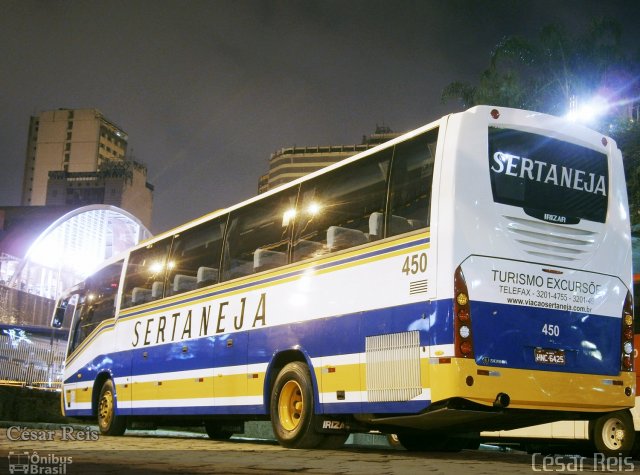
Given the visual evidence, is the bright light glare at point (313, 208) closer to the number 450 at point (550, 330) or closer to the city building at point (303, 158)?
the number 450 at point (550, 330)

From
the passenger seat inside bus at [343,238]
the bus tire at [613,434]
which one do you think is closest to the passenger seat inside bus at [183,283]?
the passenger seat inside bus at [343,238]

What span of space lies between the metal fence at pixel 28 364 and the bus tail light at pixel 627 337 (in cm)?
3021

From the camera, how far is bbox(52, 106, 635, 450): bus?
29.4ft

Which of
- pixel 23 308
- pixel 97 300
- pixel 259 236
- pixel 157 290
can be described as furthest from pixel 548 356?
pixel 23 308

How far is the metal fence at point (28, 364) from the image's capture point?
3641cm

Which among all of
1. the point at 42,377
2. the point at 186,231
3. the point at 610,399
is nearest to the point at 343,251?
the point at 610,399

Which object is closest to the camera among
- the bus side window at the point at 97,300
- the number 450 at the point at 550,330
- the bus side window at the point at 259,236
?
the number 450 at the point at 550,330

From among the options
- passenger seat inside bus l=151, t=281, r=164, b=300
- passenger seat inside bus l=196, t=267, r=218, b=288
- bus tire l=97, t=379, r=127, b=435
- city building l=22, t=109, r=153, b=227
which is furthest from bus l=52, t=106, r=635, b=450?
city building l=22, t=109, r=153, b=227

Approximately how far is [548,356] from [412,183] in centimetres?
244

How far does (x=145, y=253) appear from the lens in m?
16.2

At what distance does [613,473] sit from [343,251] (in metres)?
4.13

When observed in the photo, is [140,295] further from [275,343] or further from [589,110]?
[589,110]

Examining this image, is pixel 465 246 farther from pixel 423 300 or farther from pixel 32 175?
pixel 32 175

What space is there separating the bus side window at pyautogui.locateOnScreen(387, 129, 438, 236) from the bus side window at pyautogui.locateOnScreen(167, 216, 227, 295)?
4245 millimetres
